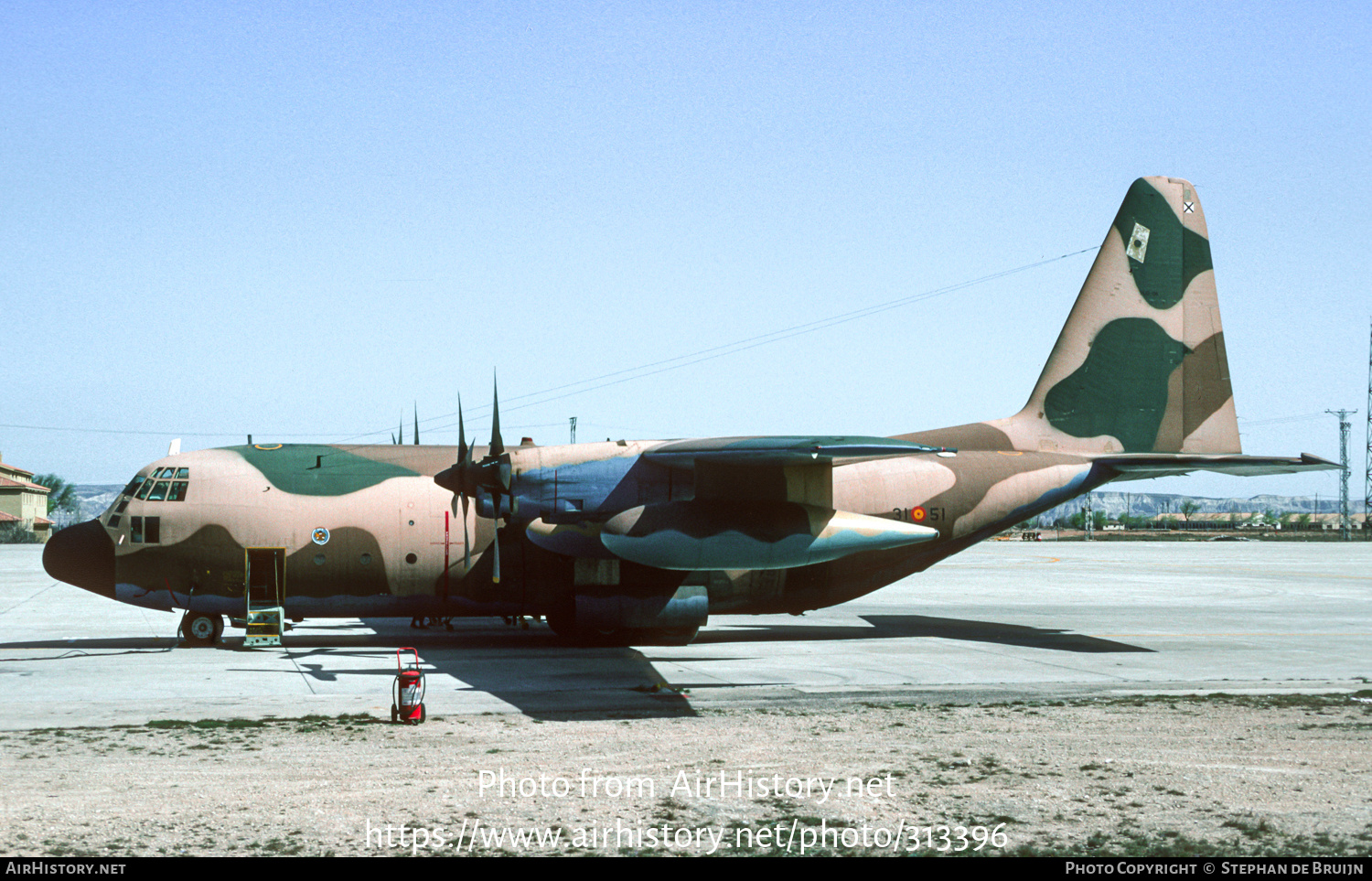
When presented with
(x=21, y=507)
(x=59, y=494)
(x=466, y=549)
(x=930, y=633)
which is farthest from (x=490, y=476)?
(x=59, y=494)

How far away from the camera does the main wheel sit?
2341 centimetres

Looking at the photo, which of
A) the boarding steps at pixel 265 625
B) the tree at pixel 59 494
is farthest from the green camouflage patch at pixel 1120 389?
the tree at pixel 59 494

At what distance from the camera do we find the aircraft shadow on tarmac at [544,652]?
16.9 metres

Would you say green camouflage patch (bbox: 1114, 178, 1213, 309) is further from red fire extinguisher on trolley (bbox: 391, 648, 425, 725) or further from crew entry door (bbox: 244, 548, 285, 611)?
crew entry door (bbox: 244, 548, 285, 611)

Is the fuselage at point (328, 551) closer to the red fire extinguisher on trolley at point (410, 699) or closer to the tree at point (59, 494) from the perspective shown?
the red fire extinguisher on trolley at point (410, 699)

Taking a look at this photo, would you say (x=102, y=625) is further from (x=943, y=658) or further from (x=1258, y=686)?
(x=1258, y=686)

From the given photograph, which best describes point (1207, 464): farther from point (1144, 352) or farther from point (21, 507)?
point (21, 507)

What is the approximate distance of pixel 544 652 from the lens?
22.5 m

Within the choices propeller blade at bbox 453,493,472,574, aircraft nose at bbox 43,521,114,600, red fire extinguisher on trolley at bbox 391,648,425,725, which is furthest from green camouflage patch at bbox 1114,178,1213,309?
aircraft nose at bbox 43,521,114,600

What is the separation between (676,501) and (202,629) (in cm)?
1074

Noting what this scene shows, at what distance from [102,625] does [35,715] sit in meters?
14.2

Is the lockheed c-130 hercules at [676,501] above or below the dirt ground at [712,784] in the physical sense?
above

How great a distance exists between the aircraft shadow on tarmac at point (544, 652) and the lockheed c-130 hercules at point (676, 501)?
3.32 feet
